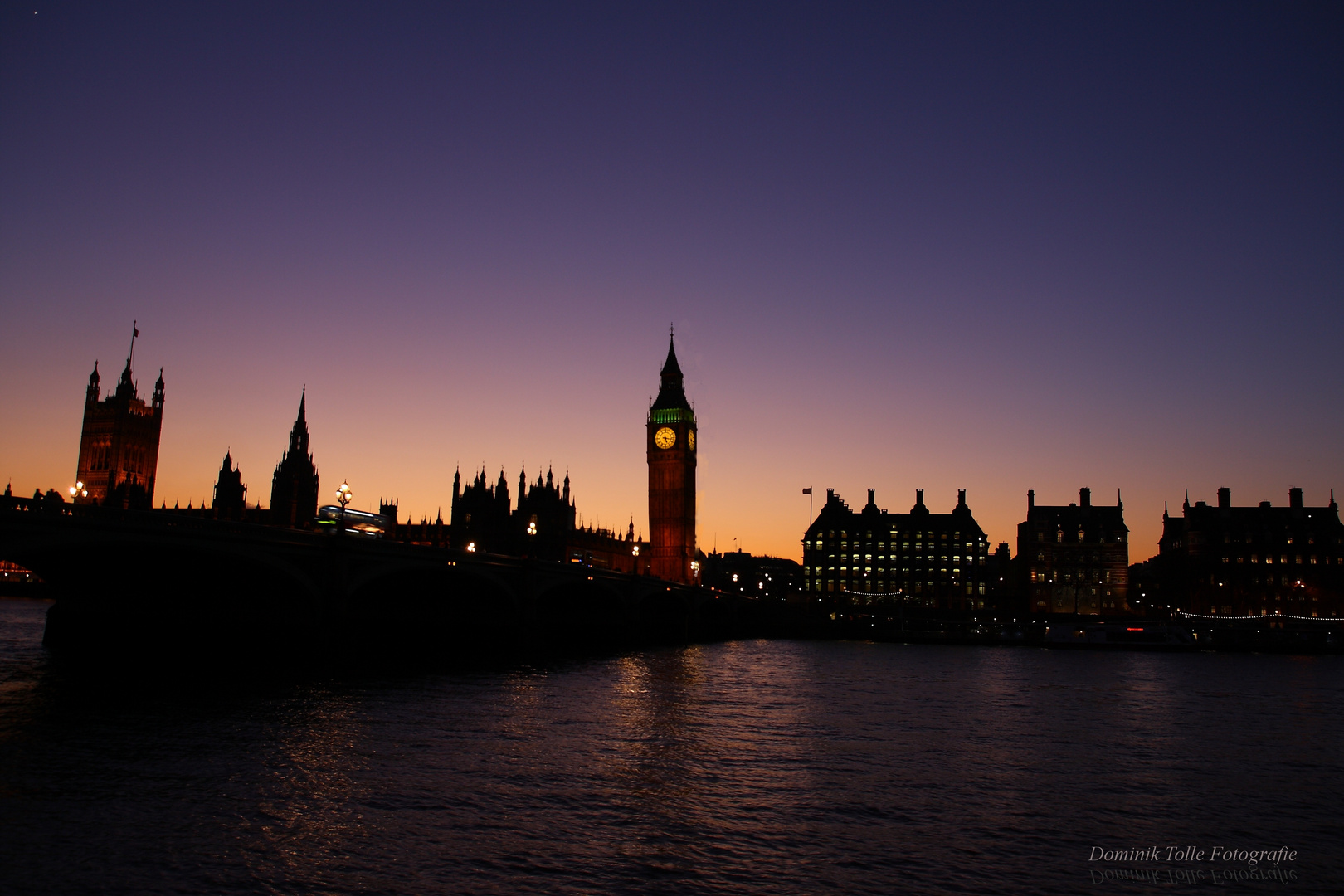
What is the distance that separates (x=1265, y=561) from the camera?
503ft

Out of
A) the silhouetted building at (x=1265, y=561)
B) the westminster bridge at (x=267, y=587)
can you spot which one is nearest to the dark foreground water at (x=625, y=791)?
the westminster bridge at (x=267, y=587)

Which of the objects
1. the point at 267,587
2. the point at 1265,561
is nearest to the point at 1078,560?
the point at 1265,561

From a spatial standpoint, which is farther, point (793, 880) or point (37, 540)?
point (37, 540)

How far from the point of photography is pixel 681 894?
15.4 m

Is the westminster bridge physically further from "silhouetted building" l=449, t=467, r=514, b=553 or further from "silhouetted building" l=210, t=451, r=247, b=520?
"silhouetted building" l=210, t=451, r=247, b=520

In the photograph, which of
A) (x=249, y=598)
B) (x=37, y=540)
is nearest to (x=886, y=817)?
(x=37, y=540)

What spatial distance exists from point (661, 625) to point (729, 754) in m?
88.0

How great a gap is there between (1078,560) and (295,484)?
5764 inches

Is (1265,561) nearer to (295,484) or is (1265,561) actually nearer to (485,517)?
(485,517)

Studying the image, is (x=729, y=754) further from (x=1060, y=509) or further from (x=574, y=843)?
(x=1060, y=509)

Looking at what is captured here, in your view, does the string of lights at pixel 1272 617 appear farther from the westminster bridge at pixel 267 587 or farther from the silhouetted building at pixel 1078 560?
the westminster bridge at pixel 267 587

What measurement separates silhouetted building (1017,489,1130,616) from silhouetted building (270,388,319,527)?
132808mm

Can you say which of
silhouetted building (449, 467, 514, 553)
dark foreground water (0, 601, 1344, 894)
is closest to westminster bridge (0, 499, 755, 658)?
dark foreground water (0, 601, 1344, 894)

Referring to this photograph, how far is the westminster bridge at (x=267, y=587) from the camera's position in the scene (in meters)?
41.0
